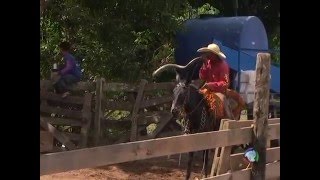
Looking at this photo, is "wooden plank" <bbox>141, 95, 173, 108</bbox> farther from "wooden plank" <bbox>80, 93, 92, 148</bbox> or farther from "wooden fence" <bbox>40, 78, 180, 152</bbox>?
"wooden plank" <bbox>80, 93, 92, 148</bbox>

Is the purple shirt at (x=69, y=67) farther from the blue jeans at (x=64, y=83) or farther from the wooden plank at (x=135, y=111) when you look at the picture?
the wooden plank at (x=135, y=111)

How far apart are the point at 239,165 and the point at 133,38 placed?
16.0 ft

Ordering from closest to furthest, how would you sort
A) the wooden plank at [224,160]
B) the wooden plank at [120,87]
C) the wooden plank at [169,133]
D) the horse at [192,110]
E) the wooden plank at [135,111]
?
the wooden plank at [224,160] → the horse at [192,110] → the wooden plank at [120,87] → the wooden plank at [135,111] → the wooden plank at [169,133]

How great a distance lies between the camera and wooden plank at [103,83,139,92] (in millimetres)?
8906

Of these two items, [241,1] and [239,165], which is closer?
[239,165]

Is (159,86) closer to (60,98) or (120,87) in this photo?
(120,87)

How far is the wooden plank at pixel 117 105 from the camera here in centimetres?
896

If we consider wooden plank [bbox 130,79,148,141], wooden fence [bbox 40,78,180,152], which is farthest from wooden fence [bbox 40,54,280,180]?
wooden plank [bbox 130,79,148,141]

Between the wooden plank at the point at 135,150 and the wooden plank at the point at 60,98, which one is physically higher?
the wooden plank at the point at 60,98

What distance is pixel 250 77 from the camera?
38.0 feet

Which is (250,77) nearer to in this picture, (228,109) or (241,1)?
(228,109)

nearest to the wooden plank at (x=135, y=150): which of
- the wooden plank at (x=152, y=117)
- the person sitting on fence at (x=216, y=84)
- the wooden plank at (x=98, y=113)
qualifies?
the person sitting on fence at (x=216, y=84)
